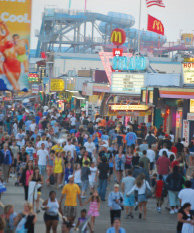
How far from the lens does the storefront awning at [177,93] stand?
33.1 metres

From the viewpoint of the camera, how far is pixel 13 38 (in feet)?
49.1

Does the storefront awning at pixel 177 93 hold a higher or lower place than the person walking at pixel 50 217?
higher

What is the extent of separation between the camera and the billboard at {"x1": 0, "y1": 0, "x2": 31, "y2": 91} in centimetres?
1497

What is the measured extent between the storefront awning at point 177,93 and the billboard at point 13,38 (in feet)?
61.9

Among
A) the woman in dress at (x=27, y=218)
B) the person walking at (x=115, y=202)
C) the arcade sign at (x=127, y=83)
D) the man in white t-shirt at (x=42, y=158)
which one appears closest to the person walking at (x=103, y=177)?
the man in white t-shirt at (x=42, y=158)

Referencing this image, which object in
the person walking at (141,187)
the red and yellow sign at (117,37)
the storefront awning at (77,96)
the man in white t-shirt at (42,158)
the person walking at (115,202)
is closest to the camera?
the person walking at (115,202)

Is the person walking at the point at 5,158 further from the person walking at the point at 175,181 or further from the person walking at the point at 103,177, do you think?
the person walking at the point at 175,181

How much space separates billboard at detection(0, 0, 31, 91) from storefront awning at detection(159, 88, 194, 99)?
1886 centimetres

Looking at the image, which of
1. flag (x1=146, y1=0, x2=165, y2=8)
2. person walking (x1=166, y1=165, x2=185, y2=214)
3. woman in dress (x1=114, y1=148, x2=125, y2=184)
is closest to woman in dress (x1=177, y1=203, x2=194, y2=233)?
person walking (x1=166, y1=165, x2=185, y2=214)

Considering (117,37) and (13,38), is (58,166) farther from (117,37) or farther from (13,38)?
(117,37)

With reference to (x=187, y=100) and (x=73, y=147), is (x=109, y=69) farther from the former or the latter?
(x=73, y=147)

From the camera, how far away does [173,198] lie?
16.6 m

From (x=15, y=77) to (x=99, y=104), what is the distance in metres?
34.5

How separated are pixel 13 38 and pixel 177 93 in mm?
19898
